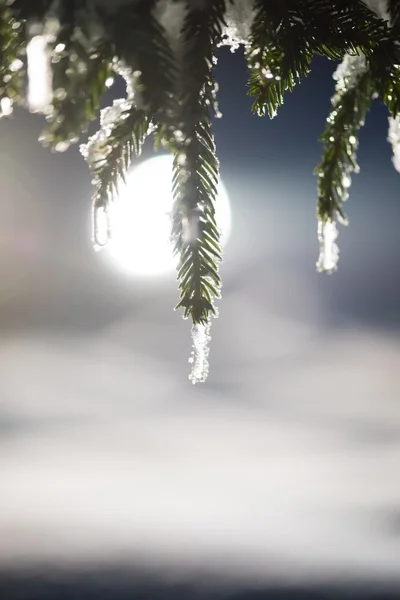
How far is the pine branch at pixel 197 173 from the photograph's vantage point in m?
1.47

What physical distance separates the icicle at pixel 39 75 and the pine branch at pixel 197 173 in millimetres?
324

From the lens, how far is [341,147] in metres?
1.48

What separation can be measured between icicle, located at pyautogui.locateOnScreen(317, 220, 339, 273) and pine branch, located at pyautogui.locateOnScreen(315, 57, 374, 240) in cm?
Result: 8

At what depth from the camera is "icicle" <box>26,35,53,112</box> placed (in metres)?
1.33

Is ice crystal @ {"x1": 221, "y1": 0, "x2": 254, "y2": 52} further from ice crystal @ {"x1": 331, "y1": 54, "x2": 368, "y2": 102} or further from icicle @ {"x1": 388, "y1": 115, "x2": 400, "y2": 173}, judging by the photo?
icicle @ {"x1": 388, "y1": 115, "x2": 400, "y2": 173}

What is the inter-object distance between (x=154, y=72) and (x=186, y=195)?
1.01 ft

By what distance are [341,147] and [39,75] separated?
76cm

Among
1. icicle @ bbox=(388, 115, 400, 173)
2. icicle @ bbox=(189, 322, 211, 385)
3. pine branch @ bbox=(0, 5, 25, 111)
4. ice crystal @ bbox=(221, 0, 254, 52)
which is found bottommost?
icicle @ bbox=(189, 322, 211, 385)

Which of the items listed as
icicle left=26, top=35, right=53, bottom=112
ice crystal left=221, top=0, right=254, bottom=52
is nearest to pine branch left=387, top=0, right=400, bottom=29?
ice crystal left=221, top=0, right=254, bottom=52

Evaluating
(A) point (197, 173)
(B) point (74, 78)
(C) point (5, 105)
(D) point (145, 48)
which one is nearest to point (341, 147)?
(A) point (197, 173)

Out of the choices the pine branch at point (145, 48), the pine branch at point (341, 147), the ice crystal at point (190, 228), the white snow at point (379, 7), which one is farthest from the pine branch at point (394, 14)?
the ice crystal at point (190, 228)

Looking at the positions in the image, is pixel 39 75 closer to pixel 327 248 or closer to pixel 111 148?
pixel 111 148

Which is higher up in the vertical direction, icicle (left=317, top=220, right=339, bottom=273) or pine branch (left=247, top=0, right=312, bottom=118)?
pine branch (left=247, top=0, right=312, bottom=118)

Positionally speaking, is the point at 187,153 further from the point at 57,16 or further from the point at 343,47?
the point at 343,47
